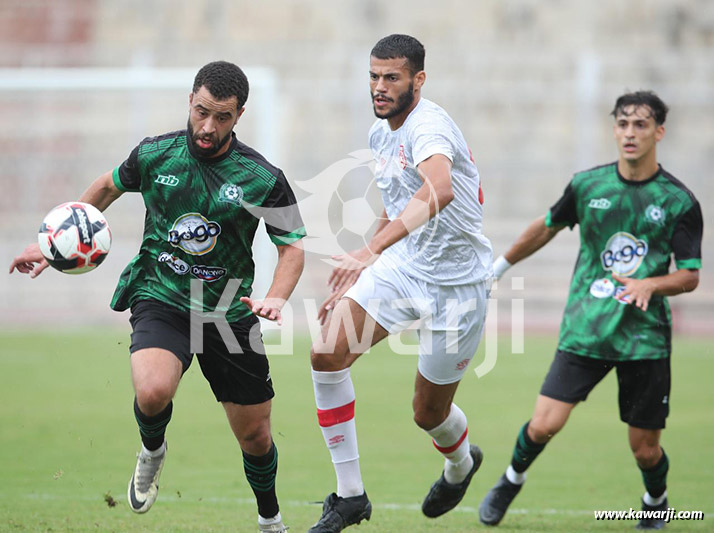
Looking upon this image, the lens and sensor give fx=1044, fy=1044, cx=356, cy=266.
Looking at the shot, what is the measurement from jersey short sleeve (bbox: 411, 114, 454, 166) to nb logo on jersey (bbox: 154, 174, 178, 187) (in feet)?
4.05

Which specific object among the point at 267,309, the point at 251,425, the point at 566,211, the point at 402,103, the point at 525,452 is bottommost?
the point at 525,452

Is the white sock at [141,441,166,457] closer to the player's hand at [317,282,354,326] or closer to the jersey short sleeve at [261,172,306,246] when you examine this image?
the player's hand at [317,282,354,326]

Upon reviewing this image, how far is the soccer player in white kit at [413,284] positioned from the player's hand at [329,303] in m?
0.01

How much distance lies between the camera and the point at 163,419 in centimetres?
520

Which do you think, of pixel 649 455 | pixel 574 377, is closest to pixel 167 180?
pixel 574 377

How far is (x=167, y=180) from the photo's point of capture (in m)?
5.27

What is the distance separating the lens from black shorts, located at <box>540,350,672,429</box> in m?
6.16

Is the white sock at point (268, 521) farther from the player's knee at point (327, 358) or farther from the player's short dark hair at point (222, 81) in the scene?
the player's short dark hair at point (222, 81)

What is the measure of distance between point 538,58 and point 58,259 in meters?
19.3

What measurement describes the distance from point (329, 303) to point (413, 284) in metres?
0.58

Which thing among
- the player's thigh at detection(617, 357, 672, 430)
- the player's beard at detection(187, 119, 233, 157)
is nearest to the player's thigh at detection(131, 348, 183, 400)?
the player's beard at detection(187, 119, 233, 157)

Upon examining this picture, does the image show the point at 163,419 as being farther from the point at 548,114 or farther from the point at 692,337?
the point at 548,114

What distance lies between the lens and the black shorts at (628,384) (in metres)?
6.16

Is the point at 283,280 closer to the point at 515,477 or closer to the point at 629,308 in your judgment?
the point at 515,477
